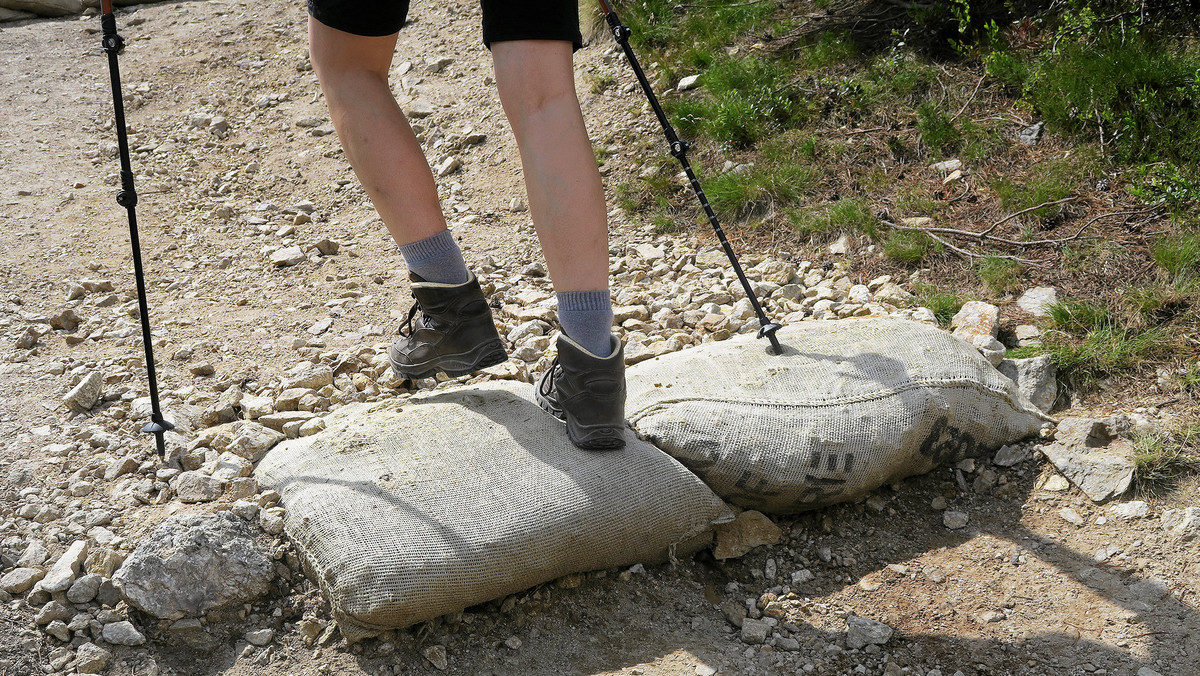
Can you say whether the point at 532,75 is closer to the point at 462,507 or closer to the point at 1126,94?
the point at 462,507

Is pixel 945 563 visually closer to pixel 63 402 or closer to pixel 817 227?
pixel 817 227

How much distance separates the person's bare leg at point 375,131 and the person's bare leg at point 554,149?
0.45 metres

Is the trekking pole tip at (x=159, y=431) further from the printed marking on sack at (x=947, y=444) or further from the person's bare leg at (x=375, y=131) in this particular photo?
the printed marking on sack at (x=947, y=444)

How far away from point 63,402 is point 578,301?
5.73 feet

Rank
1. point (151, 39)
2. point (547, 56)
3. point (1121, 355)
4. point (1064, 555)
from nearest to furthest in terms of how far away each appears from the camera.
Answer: point (547, 56), point (1064, 555), point (1121, 355), point (151, 39)

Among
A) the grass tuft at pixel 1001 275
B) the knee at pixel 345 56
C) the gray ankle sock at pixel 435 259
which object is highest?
the knee at pixel 345 56

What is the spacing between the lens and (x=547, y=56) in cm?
204

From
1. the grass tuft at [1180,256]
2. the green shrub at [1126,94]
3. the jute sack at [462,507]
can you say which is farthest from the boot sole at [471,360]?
the green shrub at [1126,94]

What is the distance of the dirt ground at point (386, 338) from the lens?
2.13 meters

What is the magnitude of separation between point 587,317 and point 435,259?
1.79 feet

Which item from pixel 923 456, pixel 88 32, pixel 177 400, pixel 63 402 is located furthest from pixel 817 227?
pixel 88 32

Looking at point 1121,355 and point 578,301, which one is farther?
point 1121,355

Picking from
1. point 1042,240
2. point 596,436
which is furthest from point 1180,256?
point 596,436

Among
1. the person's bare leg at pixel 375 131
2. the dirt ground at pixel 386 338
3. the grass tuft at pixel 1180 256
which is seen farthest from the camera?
the grass tuft at pixel 1180 256
